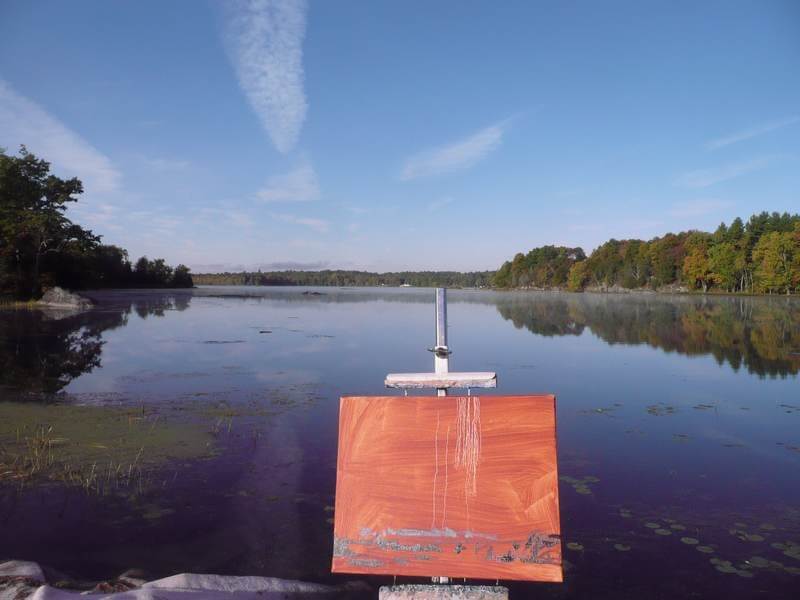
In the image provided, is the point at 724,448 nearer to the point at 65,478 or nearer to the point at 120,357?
the point at 65,478

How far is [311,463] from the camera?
6.69 m

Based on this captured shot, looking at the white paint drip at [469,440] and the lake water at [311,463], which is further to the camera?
the lake water at [311,463]

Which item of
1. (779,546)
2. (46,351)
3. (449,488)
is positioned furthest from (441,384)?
(46,351)

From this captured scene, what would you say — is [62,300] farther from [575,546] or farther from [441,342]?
[441,342]

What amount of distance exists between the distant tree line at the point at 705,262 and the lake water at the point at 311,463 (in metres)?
62.4

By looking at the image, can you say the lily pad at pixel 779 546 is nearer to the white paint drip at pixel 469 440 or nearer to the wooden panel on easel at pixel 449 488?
the wooden panel on easel at pixel 449 488

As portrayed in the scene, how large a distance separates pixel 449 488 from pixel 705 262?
94.6m

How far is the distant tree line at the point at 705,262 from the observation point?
68.2 m

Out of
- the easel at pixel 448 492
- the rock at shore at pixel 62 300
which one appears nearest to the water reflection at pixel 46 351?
the rock at shore at pixel 62 300

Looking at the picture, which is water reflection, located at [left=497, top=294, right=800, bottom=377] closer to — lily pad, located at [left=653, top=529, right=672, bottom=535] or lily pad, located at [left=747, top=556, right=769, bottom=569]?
lily pad, located at [left=653, top=529, right=672, bottom=535]

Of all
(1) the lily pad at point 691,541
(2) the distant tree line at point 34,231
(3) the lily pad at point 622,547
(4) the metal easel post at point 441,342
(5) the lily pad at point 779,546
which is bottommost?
(5) the lily pad at point 779,546

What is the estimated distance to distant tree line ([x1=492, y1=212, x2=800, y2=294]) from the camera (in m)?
68.2

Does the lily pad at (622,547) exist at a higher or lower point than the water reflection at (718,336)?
higher

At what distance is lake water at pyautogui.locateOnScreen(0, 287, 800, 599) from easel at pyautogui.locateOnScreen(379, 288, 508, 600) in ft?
4.44
